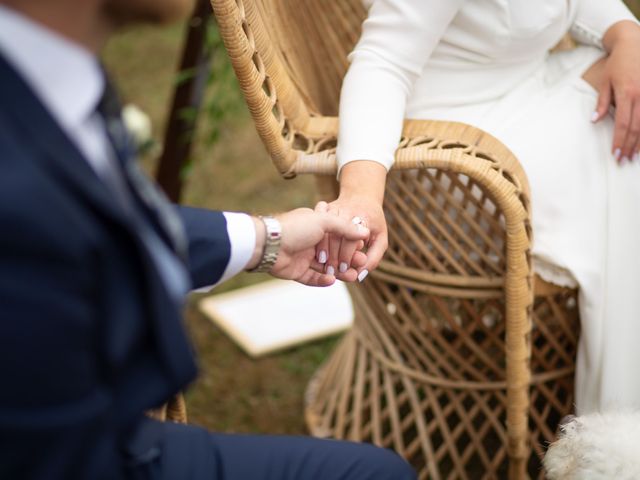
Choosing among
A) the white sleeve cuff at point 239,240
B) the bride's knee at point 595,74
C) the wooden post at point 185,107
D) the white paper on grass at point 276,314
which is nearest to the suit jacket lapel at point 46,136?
the white sleeve cuff at point 239,240

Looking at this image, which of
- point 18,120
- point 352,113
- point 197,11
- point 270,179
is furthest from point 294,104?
point 270,179

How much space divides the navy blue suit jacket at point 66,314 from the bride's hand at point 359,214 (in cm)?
47

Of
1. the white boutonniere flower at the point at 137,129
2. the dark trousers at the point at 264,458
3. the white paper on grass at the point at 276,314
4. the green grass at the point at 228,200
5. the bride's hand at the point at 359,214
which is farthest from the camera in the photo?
the white paper on grass at the point at 276,314

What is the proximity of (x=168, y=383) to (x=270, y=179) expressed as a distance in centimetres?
246

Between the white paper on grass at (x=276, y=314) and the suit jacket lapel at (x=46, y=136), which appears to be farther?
the white paper on grass at (x=276, y=314)

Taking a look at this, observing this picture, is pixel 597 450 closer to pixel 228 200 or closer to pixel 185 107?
pixel 185 107

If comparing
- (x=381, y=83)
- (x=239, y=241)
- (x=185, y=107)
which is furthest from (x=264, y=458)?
(x=185, y=107)

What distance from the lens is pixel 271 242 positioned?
3.65 feet

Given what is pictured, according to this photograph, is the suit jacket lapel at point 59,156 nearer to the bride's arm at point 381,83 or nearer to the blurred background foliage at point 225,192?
the blurred background foliage at point 225,192

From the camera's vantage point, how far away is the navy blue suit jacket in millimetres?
614

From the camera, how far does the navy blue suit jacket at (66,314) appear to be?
61 cm

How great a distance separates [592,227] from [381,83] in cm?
42

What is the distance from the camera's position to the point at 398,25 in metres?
1.38

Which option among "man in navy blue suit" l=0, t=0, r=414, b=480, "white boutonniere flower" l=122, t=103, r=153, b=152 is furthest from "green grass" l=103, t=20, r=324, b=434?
"man in navy blue suit" l=0, t=0, r=414, b=480
